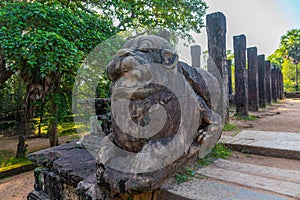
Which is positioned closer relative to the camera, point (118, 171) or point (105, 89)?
point (118, 171)

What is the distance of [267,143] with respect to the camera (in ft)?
8.61

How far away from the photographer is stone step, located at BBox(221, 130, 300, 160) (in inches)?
92.6

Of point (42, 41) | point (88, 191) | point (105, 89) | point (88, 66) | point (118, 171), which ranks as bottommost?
point (88, 191)

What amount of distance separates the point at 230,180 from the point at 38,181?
229 centimetres

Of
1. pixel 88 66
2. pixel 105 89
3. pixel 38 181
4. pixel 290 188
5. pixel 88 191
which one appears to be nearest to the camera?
pixel 290 188

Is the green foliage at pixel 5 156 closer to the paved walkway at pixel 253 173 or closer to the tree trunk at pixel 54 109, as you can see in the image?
the tree trunk at pixel 54 109

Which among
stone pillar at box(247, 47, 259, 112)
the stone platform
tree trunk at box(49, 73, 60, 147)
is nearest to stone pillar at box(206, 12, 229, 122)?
the stone platform

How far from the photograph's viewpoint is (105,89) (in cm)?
394

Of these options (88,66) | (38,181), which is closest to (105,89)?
(88,66)

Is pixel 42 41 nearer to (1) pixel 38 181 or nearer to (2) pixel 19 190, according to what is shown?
(1) pixel 38 181

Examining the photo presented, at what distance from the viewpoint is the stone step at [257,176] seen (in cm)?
160

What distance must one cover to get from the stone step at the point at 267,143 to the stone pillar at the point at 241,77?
1968 millimetres

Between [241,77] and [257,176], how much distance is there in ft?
12.3

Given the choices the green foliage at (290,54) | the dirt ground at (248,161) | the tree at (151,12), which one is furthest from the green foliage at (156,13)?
the green foliage at (290,54)
